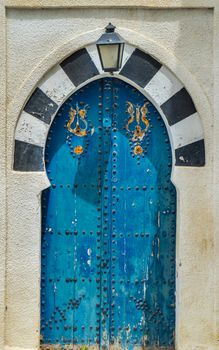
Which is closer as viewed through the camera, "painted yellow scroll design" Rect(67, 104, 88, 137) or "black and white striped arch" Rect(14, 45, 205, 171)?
"black and white striped arch" Rect(14, 45, 205, 171)

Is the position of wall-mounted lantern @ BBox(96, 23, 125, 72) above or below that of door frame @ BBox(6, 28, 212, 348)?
above

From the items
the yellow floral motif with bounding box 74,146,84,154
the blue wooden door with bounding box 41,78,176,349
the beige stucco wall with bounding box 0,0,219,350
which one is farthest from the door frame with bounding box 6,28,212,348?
the yellow floral motif with bounding box 74,146,84,154

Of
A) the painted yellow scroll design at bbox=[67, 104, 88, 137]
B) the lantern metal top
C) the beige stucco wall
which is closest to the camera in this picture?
the lantern metal top

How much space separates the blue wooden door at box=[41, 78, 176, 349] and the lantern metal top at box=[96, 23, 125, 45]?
1.64 ft

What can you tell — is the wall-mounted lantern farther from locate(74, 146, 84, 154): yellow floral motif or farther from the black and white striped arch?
locate(74, 146, 84, 154): yellow floral motif

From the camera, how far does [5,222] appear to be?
562 centimetres

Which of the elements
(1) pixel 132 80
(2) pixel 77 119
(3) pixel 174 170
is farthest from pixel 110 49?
(3) pixel 174 170

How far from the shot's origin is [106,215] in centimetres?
577

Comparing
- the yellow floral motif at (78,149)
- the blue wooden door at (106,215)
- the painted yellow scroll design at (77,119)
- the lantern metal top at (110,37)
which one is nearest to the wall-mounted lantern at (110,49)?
the lantern metal top at (110,37)

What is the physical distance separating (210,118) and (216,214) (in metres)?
0.80

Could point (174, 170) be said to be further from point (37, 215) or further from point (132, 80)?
point (37, 215)

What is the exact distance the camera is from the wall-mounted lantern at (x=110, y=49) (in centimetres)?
524

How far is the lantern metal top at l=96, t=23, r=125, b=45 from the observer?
5223 millimetres

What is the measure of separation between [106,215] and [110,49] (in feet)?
Result: 4.68
